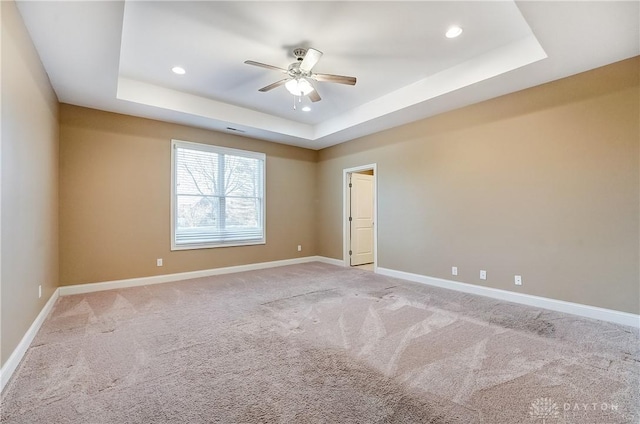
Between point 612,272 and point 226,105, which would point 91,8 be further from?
point 612,272

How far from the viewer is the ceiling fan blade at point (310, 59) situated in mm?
2844

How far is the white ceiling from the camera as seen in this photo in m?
2.47

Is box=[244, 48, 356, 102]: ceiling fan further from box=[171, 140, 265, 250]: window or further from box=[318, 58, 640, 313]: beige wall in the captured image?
box=[171, 140, 265, 250]: window

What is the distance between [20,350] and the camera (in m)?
2.26

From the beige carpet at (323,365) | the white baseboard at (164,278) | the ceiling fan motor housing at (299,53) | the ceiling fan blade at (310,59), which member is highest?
the ceiling fan motor housing at (299,53)

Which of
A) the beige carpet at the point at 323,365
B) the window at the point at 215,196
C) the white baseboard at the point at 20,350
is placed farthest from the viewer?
the window at the point at 215,196

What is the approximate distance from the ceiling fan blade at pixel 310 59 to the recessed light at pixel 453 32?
4.40ft

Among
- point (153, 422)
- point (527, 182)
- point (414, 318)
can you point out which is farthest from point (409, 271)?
point (153, 422)

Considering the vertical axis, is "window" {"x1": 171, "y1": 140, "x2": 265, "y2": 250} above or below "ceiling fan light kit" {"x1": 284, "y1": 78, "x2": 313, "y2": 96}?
below

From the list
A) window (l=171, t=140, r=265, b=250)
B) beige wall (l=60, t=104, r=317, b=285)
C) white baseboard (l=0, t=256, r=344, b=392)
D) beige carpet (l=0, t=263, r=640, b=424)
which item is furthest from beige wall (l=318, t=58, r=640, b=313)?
beige wall (l=60, t=104, r=317, b=285)

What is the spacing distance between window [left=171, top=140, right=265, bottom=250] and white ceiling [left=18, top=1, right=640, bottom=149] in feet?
2.98

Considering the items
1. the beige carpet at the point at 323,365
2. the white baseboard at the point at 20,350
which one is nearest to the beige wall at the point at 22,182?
the white baseboard at the point at 20,350

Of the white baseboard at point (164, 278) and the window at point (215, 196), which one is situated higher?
the window at point (215, 196)

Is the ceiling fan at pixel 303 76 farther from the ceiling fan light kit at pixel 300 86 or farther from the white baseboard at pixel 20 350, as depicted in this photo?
the white baseboard at pixel 20 350
